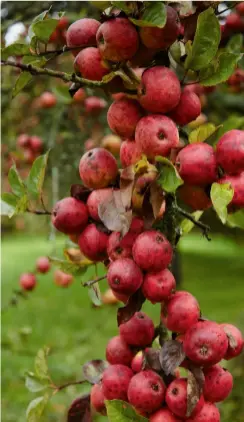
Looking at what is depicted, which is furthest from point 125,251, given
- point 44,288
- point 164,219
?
point 44,288

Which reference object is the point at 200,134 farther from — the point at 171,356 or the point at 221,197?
the point at 171,356

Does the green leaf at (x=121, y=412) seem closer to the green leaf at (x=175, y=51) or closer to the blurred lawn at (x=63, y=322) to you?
the green leaf at (x=175, y=51)

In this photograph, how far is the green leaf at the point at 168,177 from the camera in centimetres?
76

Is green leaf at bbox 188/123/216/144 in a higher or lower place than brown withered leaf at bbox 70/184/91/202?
higher

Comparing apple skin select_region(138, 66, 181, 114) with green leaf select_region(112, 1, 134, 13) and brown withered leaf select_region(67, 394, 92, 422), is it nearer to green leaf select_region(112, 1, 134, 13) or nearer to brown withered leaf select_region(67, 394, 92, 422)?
green leaf select_region(112, 1, 134, 13)

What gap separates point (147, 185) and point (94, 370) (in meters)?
0.33

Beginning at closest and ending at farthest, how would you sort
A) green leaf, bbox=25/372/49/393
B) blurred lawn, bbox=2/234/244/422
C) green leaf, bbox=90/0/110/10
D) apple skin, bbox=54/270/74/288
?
green leaf, bbox=90/0/110/10, green leaf, bbox=25/372/49/393, apple skin, bbox=54/270/74/288, blurred lawn, bbox=2/234/244/422

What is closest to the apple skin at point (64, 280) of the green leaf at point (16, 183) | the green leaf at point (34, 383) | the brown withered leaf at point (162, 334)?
the green leaf at point (34, 383)

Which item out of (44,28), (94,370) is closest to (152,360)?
(94,370)

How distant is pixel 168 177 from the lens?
30.6 inches

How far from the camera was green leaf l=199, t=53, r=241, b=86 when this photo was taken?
86cm

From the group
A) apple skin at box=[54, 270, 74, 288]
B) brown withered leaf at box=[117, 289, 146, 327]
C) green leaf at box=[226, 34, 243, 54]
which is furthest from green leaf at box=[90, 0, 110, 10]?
apple skin at box=[54, 270, 74, 288]

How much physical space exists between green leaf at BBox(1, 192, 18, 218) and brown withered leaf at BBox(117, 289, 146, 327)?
0.89 ft

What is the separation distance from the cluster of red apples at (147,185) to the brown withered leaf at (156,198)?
0.01 metres
